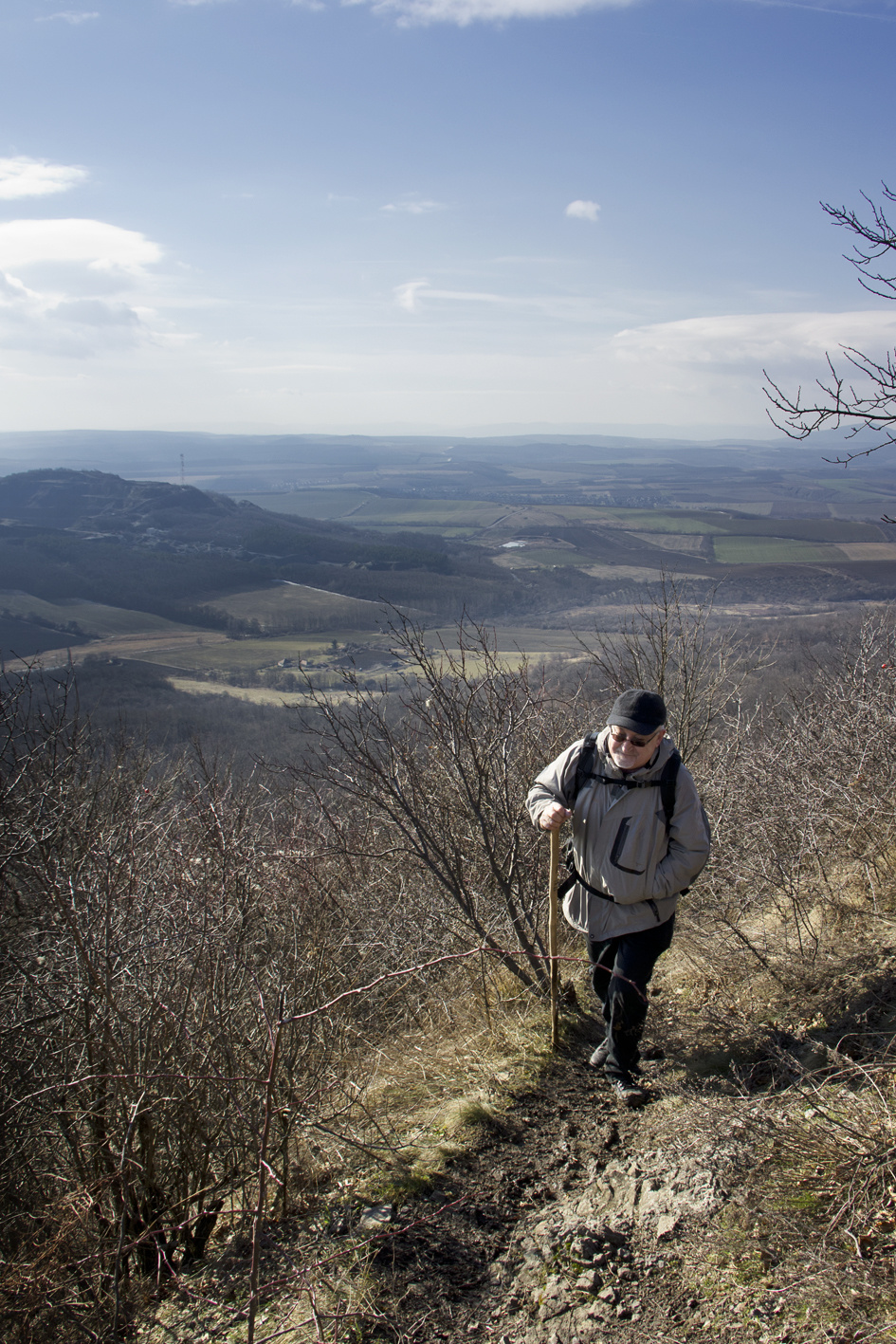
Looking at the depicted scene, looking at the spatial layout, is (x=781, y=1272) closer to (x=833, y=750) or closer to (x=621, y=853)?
(x=621, y=853)

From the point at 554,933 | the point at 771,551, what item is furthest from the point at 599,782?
the point at 771,551

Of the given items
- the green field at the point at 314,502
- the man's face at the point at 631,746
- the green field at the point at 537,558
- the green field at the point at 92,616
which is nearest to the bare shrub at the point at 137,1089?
the man's face at the point at 631,746

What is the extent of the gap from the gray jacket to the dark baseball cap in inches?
5.9

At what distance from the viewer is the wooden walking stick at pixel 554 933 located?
3352 millimetres

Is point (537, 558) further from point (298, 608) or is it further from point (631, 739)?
point (631, 739)

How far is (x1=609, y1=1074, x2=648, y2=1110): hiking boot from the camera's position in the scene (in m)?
3.26

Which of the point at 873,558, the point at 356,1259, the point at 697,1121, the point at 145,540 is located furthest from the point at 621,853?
the point at 145,540

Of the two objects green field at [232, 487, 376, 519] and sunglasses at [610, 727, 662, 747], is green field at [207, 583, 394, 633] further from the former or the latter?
sunglasses at [610, 727, 662, 747]

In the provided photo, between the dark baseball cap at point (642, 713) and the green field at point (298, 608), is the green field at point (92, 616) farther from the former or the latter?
the dark baseball cap at point (642, 713)

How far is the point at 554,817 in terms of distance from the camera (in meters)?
3.17

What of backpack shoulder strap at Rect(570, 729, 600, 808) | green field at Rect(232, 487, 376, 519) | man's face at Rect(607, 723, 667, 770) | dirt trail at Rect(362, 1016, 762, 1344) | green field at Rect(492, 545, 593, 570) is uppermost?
green field at Rect(232, 487, 376, 519)

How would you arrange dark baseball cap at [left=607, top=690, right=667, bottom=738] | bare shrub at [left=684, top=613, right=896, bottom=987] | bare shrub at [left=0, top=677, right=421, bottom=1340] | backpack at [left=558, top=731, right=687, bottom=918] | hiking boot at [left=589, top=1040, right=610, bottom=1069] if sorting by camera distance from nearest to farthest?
bare shrub at [left=0, top=677, right=421, bottom=1340], dark baseball cap at [left=607, top=690, right=667, bottom=738], backpack at [left=558, top=731, right=687, bottom=918], hiking boot at [left=589, top=1040, right=610, bottom=1069], bare shrub at [left=684, top=613, right=896, bottom=987]

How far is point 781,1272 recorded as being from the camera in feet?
7.31

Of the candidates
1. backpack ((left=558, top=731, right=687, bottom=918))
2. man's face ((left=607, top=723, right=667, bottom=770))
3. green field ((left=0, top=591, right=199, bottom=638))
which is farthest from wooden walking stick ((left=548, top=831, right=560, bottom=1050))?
green field ((left=0, top=591, right=199, bottom=638))
